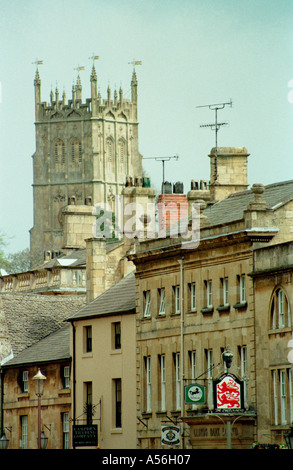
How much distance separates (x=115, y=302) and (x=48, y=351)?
23.0ft

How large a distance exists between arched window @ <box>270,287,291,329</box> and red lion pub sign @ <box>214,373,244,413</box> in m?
2.57

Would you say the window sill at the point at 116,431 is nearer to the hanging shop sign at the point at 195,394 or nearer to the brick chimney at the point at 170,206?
the hanging shop sign at the point at 195,394

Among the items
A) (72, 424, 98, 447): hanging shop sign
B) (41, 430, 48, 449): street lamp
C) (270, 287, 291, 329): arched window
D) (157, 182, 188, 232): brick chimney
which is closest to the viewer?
(270, 287, 291, 329): arched window

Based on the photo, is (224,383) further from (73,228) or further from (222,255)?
(73,228)

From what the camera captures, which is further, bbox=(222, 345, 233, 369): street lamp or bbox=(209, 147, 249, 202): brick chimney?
bbox=(209, 147, 249, 202): brick chimney

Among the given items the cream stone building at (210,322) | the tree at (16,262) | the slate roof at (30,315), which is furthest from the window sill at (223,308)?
the tree at (16,262)

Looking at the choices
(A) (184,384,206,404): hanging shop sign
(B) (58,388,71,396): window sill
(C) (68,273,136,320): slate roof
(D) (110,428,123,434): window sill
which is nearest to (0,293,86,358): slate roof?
(B) (58,388,71,396): window sill

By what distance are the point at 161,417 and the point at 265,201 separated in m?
11.0

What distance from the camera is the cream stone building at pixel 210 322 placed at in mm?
61094

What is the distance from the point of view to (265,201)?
211 ft

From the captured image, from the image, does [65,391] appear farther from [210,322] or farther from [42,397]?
[210,322]

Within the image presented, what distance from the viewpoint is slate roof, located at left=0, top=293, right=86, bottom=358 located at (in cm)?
8519

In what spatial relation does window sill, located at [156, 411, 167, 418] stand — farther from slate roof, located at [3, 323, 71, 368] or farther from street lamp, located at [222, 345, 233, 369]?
street lamp, located at [222, 345, 233, 369]
